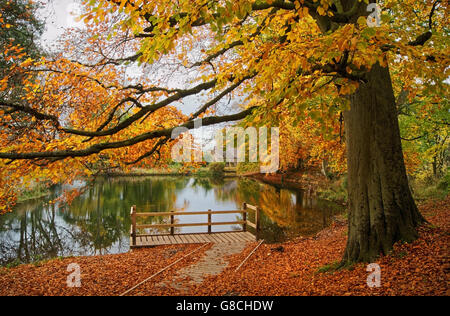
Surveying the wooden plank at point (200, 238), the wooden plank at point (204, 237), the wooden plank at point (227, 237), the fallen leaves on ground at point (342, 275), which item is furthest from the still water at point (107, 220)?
the fallen leaves on ground at point (342, 275)

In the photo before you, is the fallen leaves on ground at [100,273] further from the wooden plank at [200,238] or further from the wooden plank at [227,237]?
the wooden plank at [227,237]

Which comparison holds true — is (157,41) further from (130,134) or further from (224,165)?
(224,165)

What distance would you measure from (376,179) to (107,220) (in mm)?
17419

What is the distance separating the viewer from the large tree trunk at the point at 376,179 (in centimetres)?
532

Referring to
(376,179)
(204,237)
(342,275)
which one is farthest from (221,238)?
(376,179)

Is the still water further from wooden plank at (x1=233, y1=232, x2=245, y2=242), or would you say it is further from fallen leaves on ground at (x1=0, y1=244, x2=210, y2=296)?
fallen leaves on ground at (x1=0, y1=244, x2=210, y2=296)

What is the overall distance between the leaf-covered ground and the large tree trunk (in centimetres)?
31

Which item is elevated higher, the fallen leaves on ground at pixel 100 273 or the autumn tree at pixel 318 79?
the autumn tree at pixel 318 79

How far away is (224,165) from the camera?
1975 inches

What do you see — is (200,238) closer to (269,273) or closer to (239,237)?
(239,237)

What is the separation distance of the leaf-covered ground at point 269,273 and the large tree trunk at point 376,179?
1.02ft

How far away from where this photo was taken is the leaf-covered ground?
171 inches

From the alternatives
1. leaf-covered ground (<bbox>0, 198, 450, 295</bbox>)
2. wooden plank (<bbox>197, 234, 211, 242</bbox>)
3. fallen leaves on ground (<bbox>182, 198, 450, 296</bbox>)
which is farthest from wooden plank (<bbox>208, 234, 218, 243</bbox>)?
fallen leaves on ground (<bbox>182, 198, 450, 296</bbox>)
